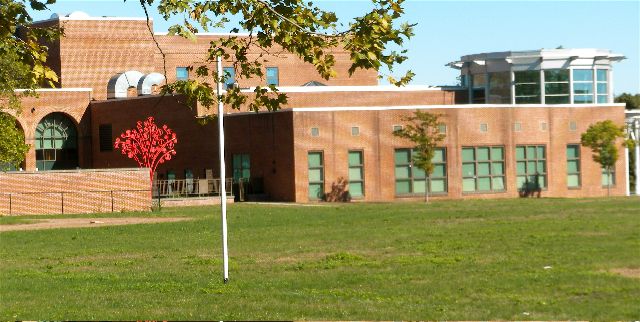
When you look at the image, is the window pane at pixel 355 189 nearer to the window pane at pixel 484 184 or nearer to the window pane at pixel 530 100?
the window pane at pixel 484 184

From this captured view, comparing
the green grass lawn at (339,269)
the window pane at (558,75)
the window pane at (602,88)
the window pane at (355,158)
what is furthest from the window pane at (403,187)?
the green grass lawn at (339,269)

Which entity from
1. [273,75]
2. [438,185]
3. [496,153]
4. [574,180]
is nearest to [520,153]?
[496,153]

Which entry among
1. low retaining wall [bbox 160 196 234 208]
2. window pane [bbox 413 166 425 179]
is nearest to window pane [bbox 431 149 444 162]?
window pane [bbox 413 166 425 179]

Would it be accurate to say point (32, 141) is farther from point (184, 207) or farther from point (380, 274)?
point (380, 274)

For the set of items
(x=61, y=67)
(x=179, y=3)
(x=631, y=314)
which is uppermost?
(x=61, y=67)

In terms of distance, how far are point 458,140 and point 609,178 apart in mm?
10865

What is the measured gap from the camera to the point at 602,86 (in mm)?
81938

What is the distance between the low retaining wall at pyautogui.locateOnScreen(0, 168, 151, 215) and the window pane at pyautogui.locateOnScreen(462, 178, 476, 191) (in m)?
20.3

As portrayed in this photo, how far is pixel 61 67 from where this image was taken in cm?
8856

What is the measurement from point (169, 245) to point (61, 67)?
5534cm

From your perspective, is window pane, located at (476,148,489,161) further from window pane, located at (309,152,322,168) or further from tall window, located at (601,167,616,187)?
window pane, located at (309,152,322,168)

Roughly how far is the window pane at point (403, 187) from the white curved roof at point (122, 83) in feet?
75.5

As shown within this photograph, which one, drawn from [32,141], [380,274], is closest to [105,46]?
[32,141]

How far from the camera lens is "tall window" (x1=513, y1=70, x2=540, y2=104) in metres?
81.1
